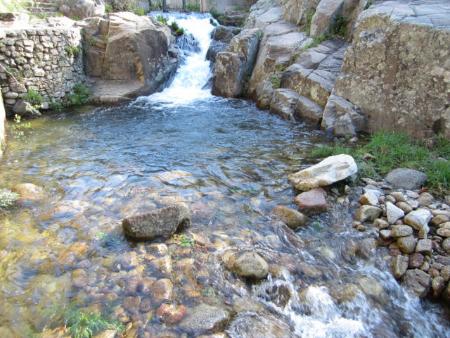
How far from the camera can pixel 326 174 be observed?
4699mm

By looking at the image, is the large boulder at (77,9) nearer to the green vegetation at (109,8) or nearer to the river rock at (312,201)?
the green vegetation at (109,8)

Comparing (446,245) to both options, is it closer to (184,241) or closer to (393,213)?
(393,213)

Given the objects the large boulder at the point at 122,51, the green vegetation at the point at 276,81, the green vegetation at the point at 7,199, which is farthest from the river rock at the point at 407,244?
the large boulder at the point at 122,51

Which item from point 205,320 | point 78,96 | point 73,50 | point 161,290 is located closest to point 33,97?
point 78,96

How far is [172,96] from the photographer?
9914 millimetres

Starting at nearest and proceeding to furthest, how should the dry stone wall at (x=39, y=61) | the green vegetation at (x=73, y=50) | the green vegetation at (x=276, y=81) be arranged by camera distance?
the dry stone wall at (x=39, y=61) < the green vegetation at (x=276, y=81) < the green vegetation at (x=73, y=50)

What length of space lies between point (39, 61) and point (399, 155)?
311 inches

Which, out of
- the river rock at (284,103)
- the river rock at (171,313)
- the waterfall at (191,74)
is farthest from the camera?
the waterfall at (191,74)

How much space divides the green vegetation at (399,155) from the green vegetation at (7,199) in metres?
4.47

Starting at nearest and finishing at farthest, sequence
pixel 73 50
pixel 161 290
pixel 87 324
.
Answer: pixel 87 324 → pixel 161 290 → pixel 73 50

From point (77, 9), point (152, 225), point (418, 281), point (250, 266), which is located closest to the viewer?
point (250, 266)

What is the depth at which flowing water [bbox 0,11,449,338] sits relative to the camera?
2988 mm

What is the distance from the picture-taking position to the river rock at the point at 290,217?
4.12 meters

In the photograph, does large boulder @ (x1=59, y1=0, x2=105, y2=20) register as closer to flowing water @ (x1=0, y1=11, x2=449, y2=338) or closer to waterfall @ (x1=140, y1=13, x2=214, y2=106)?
waterfall @ (x1=140, y1=13, x2=214, y2=106)
